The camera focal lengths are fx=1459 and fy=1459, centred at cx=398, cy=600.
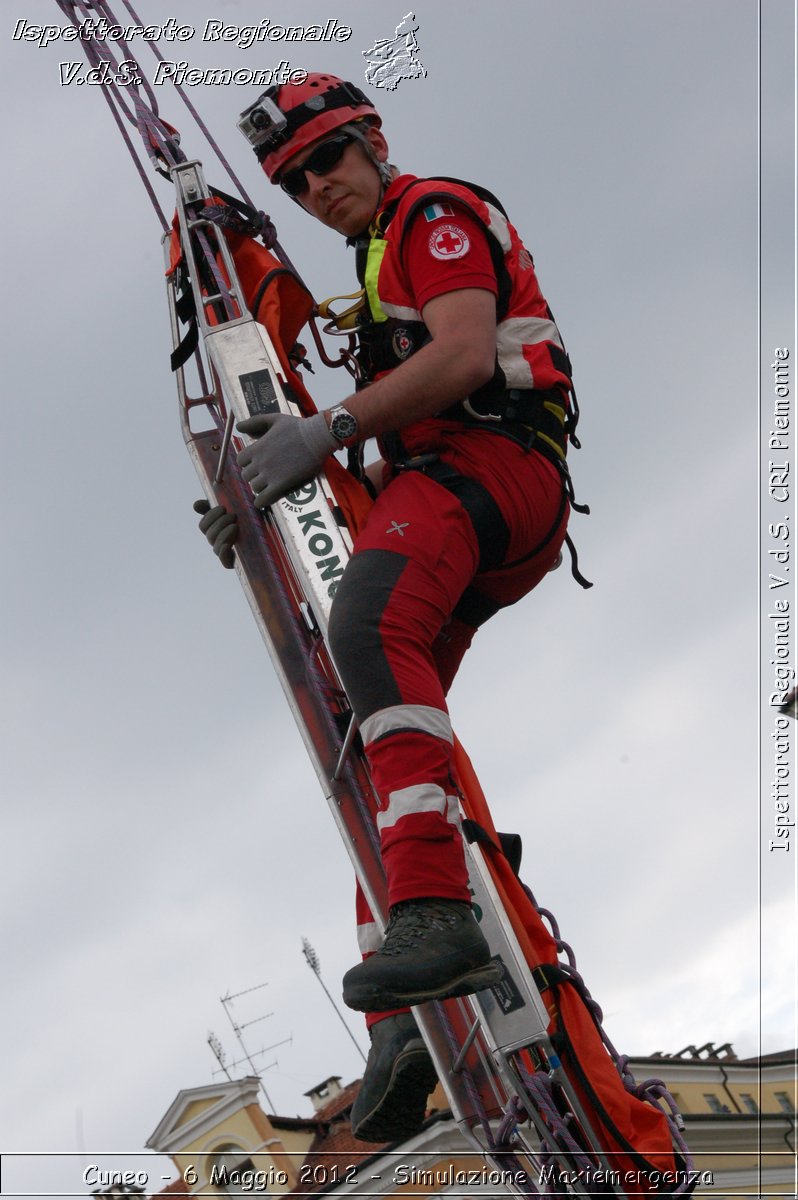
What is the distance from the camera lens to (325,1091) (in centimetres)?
2722

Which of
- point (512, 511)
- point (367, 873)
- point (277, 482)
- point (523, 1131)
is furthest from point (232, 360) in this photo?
point (523, 1131)

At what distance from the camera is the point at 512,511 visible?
4.52 metres

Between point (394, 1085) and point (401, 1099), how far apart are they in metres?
0.05

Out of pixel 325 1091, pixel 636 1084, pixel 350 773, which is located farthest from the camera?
pixel 325 1091

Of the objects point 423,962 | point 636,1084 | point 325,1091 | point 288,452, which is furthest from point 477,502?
point 325,1091

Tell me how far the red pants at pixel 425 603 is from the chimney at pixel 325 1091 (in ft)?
77.3

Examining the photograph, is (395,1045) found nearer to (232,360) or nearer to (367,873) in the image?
(367,873)

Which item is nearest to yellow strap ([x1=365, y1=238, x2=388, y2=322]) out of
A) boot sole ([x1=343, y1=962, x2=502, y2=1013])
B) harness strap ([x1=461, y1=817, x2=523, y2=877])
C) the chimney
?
harness strap ([x1=461, y1=817, x2=523, y2=877])

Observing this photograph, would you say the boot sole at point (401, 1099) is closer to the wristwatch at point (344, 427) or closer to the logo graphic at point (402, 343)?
the wristwatch at point (344, 427)

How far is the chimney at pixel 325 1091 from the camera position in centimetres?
2697

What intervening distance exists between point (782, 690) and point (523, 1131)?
2.78 metres

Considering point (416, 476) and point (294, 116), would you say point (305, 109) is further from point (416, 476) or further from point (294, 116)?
point (416, 476)

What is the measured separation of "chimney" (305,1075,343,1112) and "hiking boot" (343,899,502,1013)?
2434 centimetres

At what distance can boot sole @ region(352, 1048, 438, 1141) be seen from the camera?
4.41 metres
